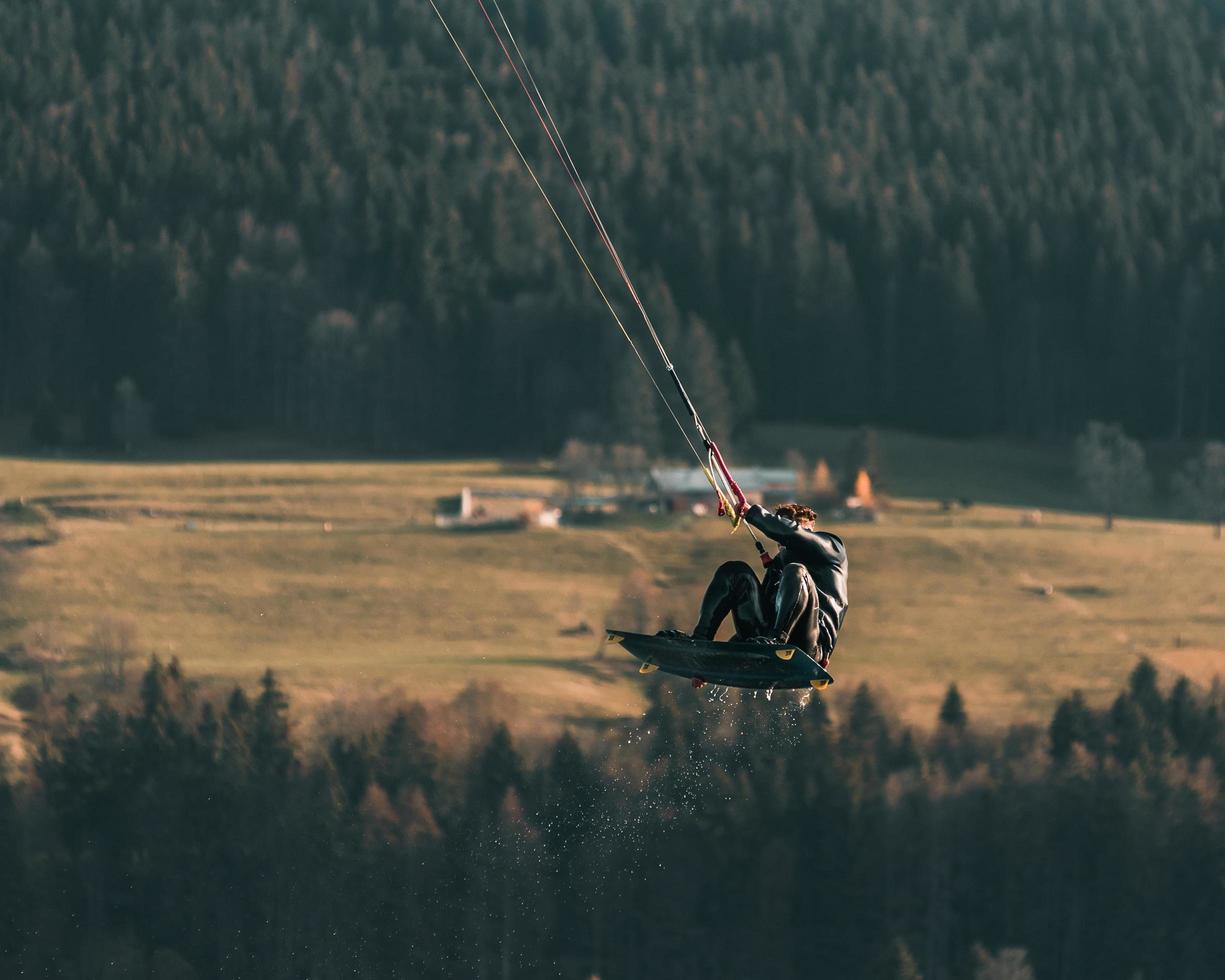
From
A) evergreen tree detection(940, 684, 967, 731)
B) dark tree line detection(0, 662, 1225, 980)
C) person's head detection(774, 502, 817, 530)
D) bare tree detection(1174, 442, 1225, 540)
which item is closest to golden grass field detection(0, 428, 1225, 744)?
evergreen tree detection(940, 684, 967, 731)

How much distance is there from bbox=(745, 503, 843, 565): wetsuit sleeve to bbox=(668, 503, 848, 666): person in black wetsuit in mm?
12

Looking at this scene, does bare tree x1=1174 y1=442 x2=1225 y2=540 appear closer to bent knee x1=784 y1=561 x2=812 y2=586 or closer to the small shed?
the small shed

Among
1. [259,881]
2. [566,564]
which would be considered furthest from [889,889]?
[259,881]

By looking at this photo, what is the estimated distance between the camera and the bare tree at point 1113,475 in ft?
581

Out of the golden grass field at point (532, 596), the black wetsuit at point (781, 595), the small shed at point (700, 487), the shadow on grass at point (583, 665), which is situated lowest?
the shadow on grass at point (583, 665)

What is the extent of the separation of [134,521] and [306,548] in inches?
493

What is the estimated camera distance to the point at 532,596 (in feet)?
522

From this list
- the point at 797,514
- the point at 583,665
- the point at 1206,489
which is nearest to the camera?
the point at 797,514

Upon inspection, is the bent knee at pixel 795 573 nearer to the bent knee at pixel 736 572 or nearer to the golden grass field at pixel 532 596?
the bent knee at pixel 736 572

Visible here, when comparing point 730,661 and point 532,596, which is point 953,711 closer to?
point 532,596

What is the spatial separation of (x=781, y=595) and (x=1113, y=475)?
501 ft

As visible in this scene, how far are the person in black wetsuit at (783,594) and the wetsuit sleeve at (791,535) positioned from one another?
0.04ft

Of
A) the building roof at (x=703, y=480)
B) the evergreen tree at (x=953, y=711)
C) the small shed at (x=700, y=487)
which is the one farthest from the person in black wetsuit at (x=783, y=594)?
the building roof at (x=703, y=480)

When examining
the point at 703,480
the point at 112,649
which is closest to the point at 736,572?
the point at 112,649
